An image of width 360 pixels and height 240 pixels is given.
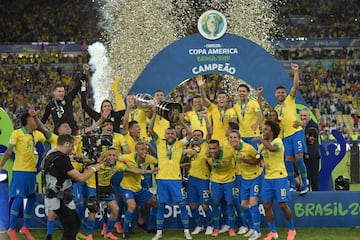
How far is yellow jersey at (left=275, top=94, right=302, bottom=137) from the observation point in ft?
44.5

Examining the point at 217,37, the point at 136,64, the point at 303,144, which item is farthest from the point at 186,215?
the point at 136,64

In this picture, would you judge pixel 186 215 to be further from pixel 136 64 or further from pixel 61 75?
pixel 61 75

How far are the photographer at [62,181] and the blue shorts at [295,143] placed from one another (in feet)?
15.0

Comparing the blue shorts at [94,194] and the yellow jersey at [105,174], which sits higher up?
the yellow jersey at [105,174]

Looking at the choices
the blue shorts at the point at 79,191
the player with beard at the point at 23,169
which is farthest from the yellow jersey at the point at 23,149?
the blue shorts at the point at 79,191

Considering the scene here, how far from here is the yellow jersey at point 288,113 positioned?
1358 cm

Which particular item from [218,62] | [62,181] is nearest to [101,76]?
[218,62]

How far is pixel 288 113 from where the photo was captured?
535 inches

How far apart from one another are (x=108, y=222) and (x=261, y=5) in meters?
21.7

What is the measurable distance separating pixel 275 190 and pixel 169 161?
167cm

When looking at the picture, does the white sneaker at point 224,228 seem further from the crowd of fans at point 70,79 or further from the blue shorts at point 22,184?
the crowd of fans at point 70,79

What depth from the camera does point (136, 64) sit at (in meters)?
32.4

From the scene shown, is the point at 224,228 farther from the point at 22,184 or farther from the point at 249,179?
the point at 22,184

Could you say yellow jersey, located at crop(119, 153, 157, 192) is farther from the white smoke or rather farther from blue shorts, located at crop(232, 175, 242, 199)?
the white smoke
